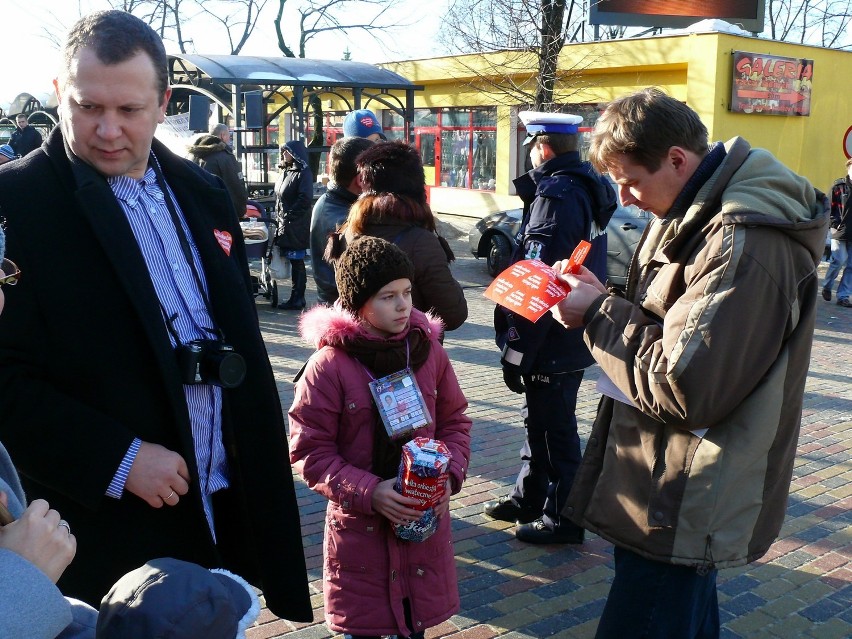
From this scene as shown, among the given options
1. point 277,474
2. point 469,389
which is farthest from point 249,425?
point 469,389

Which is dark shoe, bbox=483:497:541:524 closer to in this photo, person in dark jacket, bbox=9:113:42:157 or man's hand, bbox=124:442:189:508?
man's hand, bbox=124:442:189:508

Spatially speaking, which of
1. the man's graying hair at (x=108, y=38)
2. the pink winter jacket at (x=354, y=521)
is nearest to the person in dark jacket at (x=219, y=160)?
the pink winter jacket at (x=354, y=521)

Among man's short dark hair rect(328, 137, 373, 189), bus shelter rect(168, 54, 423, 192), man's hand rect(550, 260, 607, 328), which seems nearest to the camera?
man's hand rect(550, 260, 607, 328)

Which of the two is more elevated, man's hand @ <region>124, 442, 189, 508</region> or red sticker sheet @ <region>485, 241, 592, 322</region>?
red sticker sheet @ <region>485, 241, 592, 322</region>

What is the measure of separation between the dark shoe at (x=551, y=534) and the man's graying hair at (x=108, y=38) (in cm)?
320

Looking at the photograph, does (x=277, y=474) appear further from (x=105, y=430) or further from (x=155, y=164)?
(x=155, y=164)

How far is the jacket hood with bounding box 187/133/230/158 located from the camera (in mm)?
9398

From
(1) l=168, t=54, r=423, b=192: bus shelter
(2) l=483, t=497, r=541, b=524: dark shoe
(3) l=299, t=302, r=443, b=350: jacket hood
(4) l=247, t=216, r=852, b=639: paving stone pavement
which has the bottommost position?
(4) l=247, t=216, r=852, b=639: paving stone pavement

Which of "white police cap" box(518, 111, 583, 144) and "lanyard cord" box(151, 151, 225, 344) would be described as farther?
"white police cap" box(518, 111, 583, 144)

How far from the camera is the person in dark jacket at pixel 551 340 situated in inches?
170

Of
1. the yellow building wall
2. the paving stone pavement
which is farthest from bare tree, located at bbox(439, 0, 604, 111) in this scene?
the paving stone pavement

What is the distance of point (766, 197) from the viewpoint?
2277mm

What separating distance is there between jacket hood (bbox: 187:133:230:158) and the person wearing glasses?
284 inches

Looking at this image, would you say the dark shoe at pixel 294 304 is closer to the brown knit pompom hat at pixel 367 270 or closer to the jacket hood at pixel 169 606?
the brown knit pompom hat at pixel 367 270
